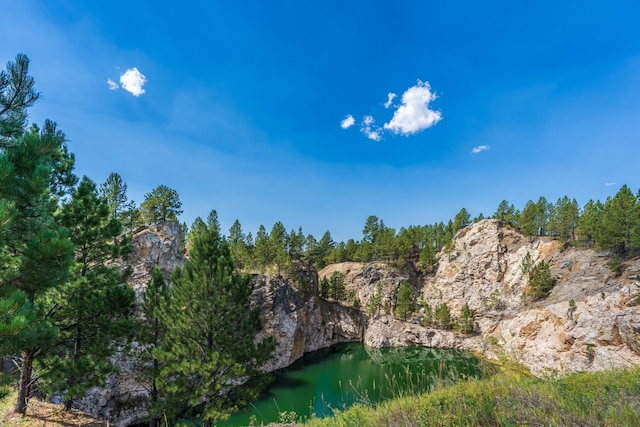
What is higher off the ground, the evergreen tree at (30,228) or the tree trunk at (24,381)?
the evergreen tree at (30,228)

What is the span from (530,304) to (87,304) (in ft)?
164

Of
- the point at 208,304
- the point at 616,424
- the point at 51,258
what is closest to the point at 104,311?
the point at 208,304

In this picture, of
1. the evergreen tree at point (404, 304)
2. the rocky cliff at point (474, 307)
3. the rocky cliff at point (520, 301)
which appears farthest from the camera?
the evergreen tree at point (404, 304)

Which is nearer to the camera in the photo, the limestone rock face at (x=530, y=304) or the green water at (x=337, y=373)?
the green water at (x=337, y=373)

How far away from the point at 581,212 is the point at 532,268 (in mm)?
14377

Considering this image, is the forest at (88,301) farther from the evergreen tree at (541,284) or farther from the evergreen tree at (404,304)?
the evergreen tree at (541,284)

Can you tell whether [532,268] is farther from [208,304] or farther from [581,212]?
[208,304]

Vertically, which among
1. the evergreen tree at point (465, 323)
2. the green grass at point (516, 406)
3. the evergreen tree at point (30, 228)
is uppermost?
the evergreen tree at point (30, 228)

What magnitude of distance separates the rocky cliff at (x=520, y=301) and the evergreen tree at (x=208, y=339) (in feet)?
33.9

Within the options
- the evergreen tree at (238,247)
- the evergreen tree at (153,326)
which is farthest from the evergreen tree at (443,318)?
the evergreen tree at (153,326)

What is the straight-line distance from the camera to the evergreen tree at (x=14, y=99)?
204 inches

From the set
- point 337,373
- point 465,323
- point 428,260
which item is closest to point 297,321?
point 337,373

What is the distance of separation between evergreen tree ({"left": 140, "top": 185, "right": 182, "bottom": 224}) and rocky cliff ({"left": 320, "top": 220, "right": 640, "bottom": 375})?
34035 millimetres

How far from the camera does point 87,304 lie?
9547 mm
